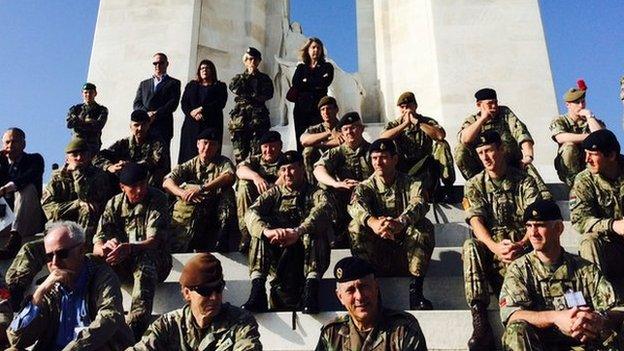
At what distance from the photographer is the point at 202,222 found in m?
5.86

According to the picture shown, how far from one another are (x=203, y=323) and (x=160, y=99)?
531 cm

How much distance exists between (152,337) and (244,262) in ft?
7.51

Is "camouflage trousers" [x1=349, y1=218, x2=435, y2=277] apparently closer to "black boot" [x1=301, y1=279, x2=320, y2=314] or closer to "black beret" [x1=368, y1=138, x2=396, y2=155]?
"black boot" [x1=301, y1=279, x2=320, y2=314]

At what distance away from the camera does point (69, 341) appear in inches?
140

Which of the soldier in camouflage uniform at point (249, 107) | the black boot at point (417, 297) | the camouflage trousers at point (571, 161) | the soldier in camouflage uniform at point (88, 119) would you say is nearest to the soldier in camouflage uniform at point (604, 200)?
the black boot at point (417, 297)

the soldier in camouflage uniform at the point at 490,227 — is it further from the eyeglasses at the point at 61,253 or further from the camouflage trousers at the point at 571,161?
the eyeglasses at the point at 61,253

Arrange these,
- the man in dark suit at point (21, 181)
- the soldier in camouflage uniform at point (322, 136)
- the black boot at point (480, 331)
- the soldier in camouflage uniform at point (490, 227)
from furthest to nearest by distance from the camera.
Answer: the soldier in camouflage uniform at point (322, 136)
the man in dark suit at point (21, 181)
the soldier in camouflage uniform at point (490, 227)
the black boot at point (480, 331)

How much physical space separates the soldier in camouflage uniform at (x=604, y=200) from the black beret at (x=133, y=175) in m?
3.85

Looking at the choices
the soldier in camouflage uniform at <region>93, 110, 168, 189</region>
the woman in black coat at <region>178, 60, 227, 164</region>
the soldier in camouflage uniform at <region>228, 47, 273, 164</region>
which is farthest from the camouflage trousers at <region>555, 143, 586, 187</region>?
the soldier in camouflage uniform at <region>93, 110, 168, 189</region>

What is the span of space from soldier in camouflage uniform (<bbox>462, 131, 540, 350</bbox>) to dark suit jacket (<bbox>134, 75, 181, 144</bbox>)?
181 inches

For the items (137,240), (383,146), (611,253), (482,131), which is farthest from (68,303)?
(482,131)

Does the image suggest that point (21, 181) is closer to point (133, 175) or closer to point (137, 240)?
point (133, 175)

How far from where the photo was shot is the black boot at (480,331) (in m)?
3.80

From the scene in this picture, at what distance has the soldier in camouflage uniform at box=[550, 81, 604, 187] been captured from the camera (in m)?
6.25
